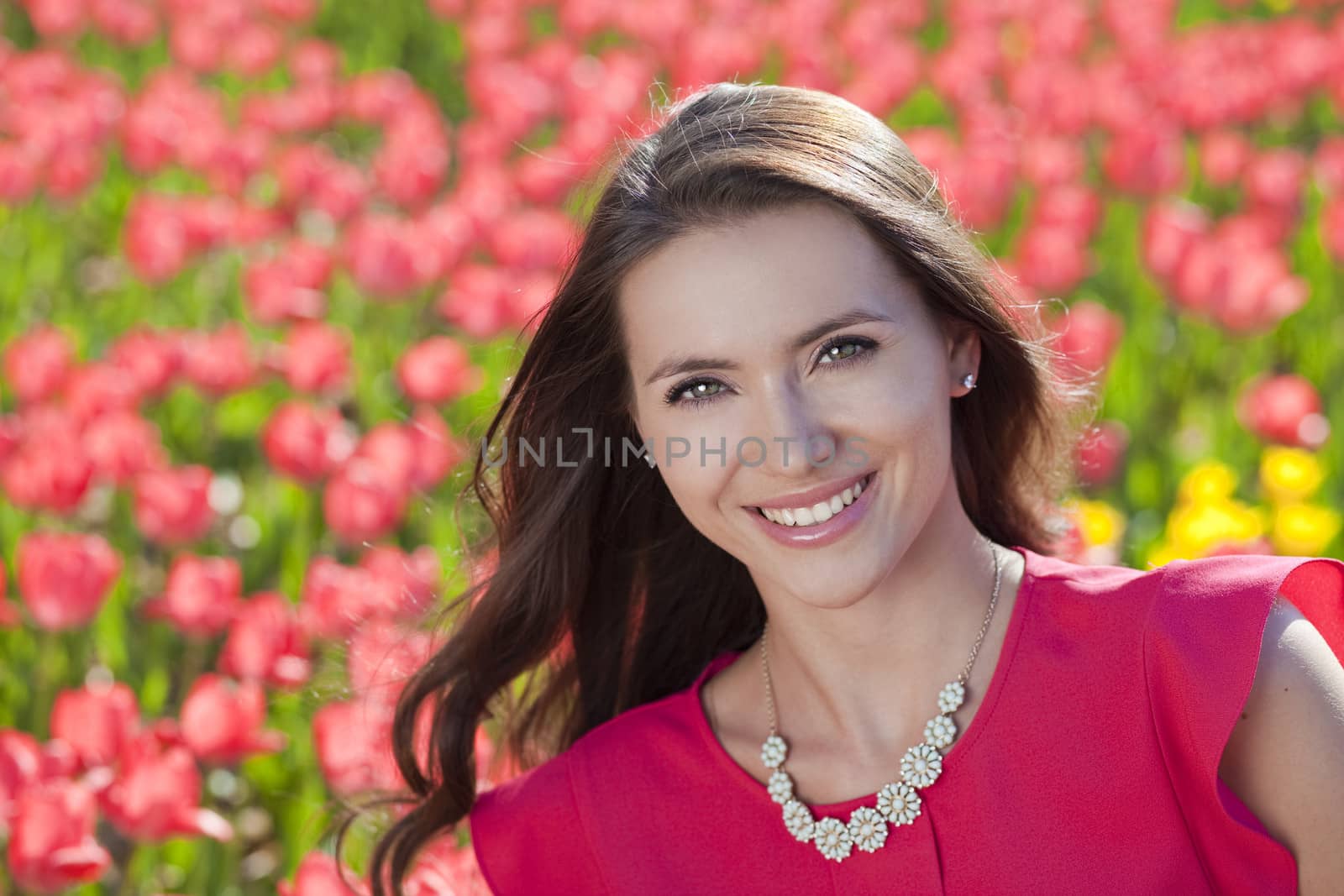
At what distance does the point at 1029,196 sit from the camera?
517 centimetres

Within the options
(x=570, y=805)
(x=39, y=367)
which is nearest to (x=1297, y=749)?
(x=570, y=805)

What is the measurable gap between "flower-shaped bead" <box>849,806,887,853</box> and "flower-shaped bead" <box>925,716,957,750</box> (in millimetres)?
112

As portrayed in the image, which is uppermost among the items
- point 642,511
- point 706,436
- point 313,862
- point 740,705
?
point 706,436

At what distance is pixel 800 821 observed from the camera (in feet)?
7.24

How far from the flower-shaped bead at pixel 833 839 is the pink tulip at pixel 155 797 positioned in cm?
95

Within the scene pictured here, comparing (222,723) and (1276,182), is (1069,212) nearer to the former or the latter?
(1276,182)

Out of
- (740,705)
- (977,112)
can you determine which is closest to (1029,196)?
(977,112)

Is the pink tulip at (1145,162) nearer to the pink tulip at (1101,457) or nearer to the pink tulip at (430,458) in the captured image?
the pink tulip at (1101,457)

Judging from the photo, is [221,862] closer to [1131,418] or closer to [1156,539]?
[1156,539]

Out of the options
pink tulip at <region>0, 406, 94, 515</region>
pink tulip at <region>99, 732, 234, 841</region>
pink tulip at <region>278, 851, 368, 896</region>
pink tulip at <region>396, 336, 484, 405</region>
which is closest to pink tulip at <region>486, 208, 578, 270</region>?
pink tulip at <region>396, 336, 484, 405</region>

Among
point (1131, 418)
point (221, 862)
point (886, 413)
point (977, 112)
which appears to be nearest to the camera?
point (886, 413)

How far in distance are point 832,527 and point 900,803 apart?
1.23ft

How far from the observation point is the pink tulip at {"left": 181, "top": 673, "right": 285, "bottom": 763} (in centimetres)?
271

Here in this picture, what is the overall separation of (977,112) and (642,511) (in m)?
2.95
